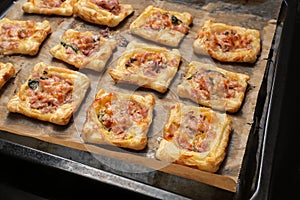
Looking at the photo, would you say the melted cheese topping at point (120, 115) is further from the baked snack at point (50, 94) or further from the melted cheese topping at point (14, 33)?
the melted cheese topping at point (14, 33)

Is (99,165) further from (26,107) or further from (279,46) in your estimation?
(279,46)

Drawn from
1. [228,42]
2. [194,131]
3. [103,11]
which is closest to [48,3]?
[103,11]

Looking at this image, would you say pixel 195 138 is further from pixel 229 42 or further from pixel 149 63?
pixel 229 42

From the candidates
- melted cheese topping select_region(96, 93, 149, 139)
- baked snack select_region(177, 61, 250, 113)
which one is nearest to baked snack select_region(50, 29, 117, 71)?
melted cheese topping select_region(96, 93, 149, 139)

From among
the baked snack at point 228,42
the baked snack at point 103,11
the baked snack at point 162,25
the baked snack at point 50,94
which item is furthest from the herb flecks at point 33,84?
the baked snack at point 228,42

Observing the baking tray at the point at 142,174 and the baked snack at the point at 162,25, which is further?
the baked snack at the point at 162,25
